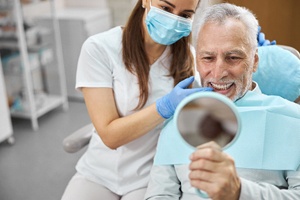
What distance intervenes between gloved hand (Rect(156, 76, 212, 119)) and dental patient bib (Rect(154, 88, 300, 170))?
0.18 feet

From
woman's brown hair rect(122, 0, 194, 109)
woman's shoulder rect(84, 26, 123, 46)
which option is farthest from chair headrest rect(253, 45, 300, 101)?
woman's shoulder rect(84, 26, 123, 46)

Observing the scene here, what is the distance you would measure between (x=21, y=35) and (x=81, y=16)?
717 mm

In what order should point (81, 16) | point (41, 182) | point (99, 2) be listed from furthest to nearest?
point (99, 2)
point (81, 16)
point (41, 182)

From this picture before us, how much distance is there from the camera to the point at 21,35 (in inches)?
125

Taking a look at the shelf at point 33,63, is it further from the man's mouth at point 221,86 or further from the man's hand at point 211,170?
the man's hand at point 211,170

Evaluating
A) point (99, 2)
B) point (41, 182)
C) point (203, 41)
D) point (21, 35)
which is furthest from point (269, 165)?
point (99, 2)

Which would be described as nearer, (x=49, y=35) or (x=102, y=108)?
(x=102, y=108)

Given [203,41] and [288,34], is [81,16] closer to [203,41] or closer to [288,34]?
[288,34]

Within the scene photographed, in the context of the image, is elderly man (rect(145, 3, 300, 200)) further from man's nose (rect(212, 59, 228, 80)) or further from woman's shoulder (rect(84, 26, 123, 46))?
woman's shoulder (rect(84, 26, 123, 46))

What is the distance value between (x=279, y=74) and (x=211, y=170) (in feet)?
2.68

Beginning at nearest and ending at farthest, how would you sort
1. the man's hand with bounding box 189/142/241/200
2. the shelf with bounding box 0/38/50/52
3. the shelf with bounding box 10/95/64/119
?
the man's hand with bounding box 189/142/241/200
the shelf with bounding box 0/38/50/52
the shelf with bounding box 10/95/64/119

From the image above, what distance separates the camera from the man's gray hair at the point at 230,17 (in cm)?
118

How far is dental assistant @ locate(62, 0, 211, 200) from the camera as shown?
1.42 m

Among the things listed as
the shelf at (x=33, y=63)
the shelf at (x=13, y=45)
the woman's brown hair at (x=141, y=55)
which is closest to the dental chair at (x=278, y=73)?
the woman's brown hair at (x=141, y=55)
